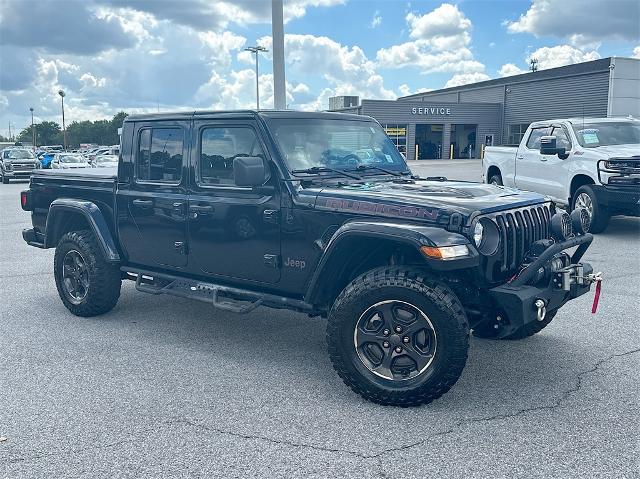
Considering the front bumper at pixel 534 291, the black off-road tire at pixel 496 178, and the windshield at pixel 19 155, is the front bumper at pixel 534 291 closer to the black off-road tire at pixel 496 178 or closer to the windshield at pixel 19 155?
the black off-road tire at pixel 496 178

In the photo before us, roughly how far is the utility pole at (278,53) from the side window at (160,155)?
807cm

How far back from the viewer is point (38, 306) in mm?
6434

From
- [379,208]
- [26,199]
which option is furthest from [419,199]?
[26,199]

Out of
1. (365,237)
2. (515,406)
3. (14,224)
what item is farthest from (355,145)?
(14,224)

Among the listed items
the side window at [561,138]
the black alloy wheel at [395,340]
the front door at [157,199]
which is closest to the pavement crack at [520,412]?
the black alloy wheel at [395,340]

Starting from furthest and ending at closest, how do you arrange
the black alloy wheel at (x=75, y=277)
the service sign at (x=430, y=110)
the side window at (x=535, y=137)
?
the service sign at (x=430, y=110) → the side window at (x=535, y=137) → the black alloy wheel at (x=75, y=277)

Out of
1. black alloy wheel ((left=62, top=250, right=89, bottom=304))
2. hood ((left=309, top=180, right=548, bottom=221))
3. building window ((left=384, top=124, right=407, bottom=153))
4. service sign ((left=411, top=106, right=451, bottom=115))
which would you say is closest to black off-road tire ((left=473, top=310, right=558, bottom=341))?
hood ((left=309, top=180, right=548, bottom=221))

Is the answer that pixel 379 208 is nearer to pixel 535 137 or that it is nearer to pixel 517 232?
pixel 517 232

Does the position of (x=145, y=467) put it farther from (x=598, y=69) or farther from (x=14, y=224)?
(x=598, y=69)

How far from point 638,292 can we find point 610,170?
370cm

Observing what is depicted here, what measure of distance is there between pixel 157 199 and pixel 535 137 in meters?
8.87

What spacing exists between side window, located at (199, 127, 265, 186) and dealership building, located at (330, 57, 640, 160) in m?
38.2

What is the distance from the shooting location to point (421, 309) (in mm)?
3773

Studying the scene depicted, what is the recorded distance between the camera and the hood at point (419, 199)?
3.88 m
